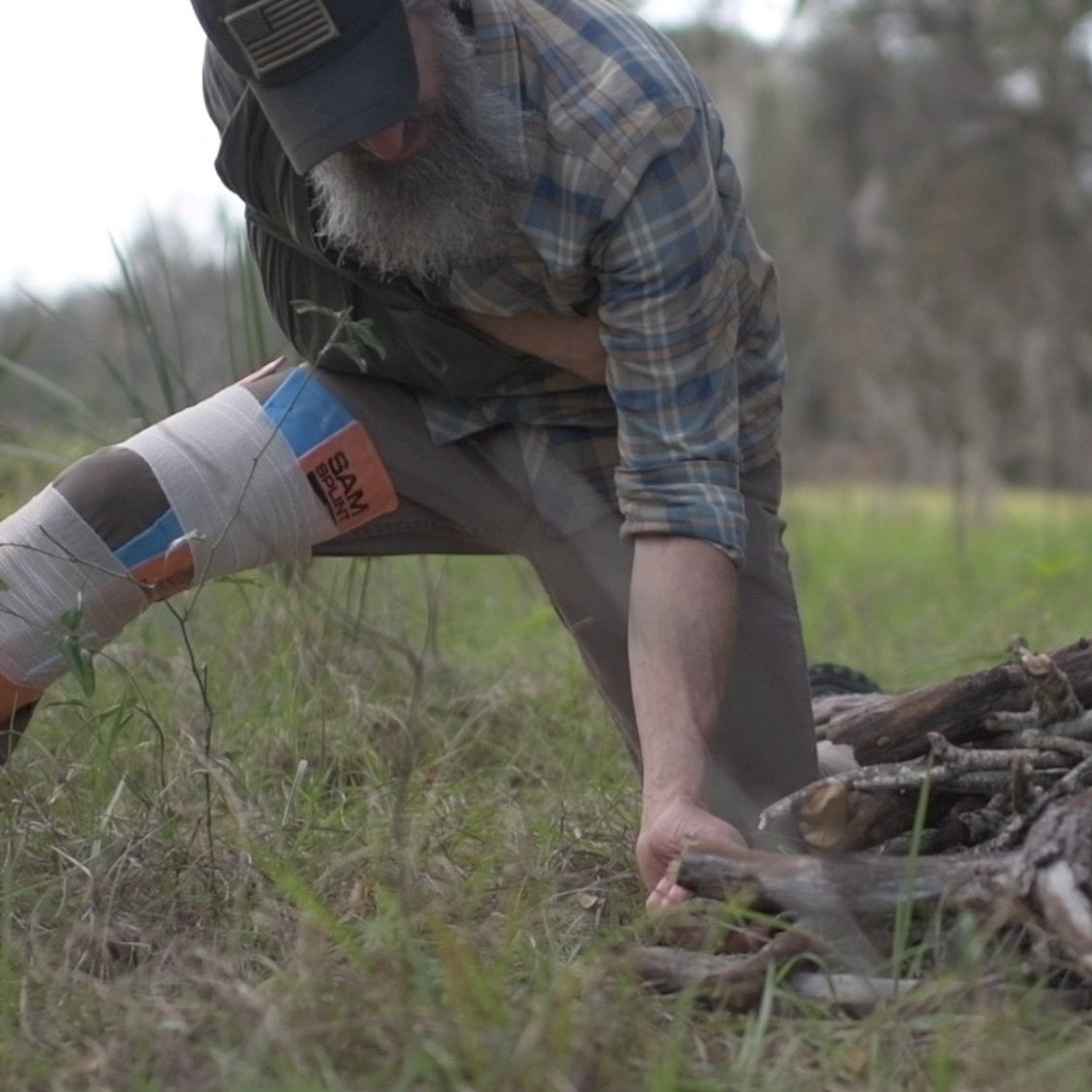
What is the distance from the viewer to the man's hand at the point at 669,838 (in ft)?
7.73

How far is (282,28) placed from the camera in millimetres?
2561

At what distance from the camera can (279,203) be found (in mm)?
2959

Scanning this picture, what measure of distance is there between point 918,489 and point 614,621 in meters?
11.3

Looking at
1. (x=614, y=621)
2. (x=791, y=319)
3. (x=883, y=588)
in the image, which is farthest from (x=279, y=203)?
(x=791, y=319)

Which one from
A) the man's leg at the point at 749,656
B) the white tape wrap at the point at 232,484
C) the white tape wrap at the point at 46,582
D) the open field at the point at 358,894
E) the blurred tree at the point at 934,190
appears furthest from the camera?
the blurred tree at the point at 934,190

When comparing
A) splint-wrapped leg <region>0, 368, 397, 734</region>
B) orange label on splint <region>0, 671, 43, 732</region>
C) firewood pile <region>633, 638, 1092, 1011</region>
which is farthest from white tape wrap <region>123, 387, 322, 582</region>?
firewood pile <region>633, 638, 1092, 1011</region>

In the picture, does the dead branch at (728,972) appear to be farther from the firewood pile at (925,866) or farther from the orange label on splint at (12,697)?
the orange label on splint at (12,697)

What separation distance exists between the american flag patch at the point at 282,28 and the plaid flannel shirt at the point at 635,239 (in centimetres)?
27

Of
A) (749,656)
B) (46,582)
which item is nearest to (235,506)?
(46,582)

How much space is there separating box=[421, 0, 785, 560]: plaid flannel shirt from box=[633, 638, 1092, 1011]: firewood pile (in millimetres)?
429

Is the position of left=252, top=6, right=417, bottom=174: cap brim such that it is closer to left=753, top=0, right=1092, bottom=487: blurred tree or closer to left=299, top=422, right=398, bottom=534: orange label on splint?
left=299, top=422, right=398, bottom=534: orange label on splint

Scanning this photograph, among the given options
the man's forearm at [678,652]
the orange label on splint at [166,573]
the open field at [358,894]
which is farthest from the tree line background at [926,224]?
the man's forearm at [678,652]

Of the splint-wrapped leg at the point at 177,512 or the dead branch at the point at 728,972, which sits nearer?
the dead branch at the point at 728,972

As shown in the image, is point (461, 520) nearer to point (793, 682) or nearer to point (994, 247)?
point (793, 682)
